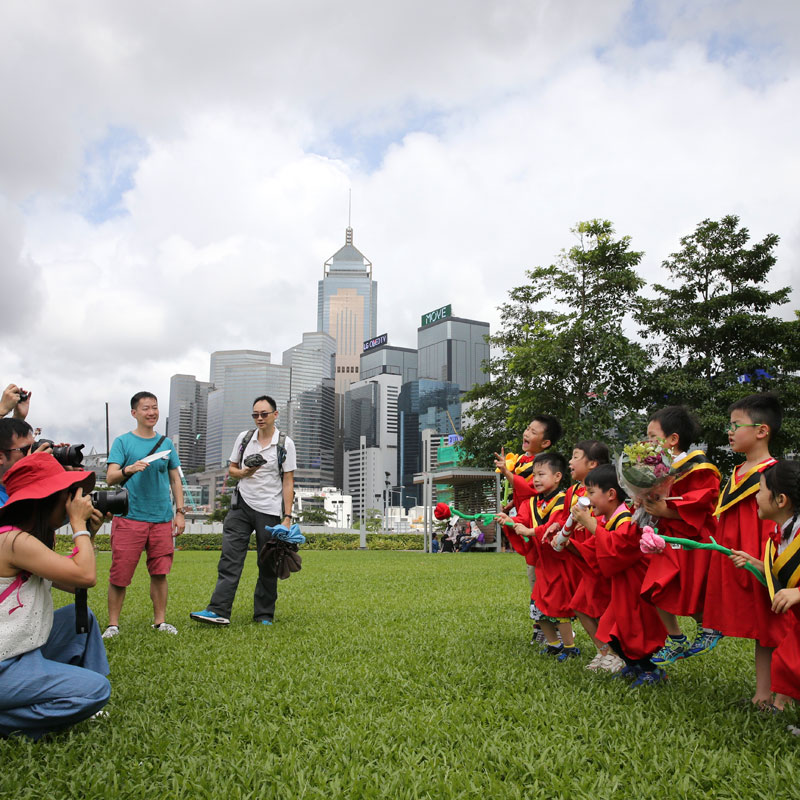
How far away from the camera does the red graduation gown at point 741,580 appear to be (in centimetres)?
334

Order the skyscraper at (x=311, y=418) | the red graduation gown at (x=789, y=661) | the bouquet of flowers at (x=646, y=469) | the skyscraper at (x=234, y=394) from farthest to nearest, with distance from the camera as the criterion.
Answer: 1. the skyscraper at (x=311, y=418)
2. the skyscraper at (x=234, y=394)
3. the bouquet of flowers at (x=646, y=469)
4. the red graduation gown at (x=789, y=661)

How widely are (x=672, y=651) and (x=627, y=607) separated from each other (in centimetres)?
44

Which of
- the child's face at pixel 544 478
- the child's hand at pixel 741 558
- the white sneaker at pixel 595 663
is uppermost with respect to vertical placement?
the child's face at pixel 544 478

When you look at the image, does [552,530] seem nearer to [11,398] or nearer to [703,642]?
[703,642]

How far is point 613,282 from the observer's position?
21.6 meters

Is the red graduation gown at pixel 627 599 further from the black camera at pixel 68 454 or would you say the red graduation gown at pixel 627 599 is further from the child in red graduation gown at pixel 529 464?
the black camera at pixel 68 454

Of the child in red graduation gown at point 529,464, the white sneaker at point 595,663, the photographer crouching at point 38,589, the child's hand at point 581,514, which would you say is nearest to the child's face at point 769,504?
the child's hand at point 581,514

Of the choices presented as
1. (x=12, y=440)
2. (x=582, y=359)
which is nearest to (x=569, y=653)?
(x=12, y=440)

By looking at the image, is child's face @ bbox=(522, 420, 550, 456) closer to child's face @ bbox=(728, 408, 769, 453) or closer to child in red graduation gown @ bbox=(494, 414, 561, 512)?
child in red graduation gown @ bbox=(494, 414, 561, 512)

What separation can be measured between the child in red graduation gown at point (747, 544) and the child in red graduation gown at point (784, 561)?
139 millimetres

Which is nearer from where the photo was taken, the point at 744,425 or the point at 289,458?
the point at 744,425

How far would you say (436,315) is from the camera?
154 meters

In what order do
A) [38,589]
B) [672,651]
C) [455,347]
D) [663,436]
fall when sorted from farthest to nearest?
[455,347], [663,436], [672,651], [38,589]

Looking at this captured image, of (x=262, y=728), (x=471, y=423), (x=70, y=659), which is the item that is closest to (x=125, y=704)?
(x=70, y=659)
